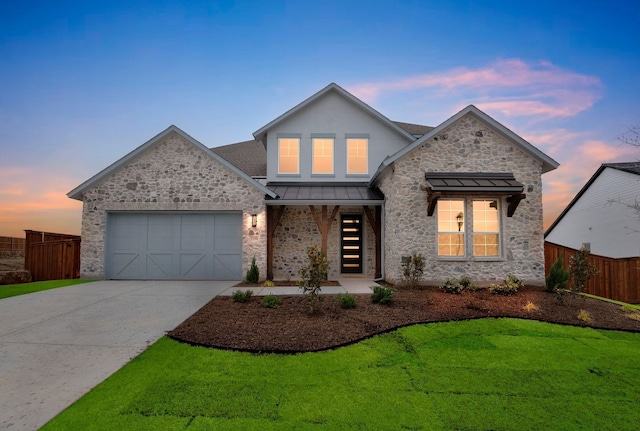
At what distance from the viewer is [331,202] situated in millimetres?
12203

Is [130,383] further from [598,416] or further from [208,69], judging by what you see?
[208,69]

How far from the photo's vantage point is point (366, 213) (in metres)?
12.8

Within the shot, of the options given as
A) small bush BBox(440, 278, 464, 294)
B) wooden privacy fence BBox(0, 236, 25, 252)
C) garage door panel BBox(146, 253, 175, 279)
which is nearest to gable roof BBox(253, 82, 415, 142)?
garage door panel BBox(146, 253, 175, 279)

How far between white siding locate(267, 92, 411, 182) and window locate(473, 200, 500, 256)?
4755 millimetres

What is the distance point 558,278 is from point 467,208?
339 centimetres

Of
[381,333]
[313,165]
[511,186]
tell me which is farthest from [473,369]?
[313,165]

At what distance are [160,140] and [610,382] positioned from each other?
45.8 feet

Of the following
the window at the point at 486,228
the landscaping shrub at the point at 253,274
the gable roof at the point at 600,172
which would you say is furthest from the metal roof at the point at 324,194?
the gable roof at the point at 600,172

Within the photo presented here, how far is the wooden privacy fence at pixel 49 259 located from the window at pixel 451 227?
48.6 ft

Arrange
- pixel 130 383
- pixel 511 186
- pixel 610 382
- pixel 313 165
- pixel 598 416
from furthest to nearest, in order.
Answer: pixel 313 165 → pixel 511 186 → pixel 610 382 → pixel 130 383 → pixel 598 416

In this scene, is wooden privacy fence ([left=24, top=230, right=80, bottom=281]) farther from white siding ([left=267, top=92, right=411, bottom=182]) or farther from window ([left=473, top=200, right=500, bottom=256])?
window ([left=473, top=200, right=500, bottom=256])

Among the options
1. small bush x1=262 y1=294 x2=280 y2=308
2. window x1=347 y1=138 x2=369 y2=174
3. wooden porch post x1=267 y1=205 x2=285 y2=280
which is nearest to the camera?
small bush x1=262 y1=294 x2=280 y2=308

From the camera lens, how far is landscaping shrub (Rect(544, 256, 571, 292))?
9602 mm

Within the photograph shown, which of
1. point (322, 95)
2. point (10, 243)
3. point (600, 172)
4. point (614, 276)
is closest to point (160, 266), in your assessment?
point (322, 95)
